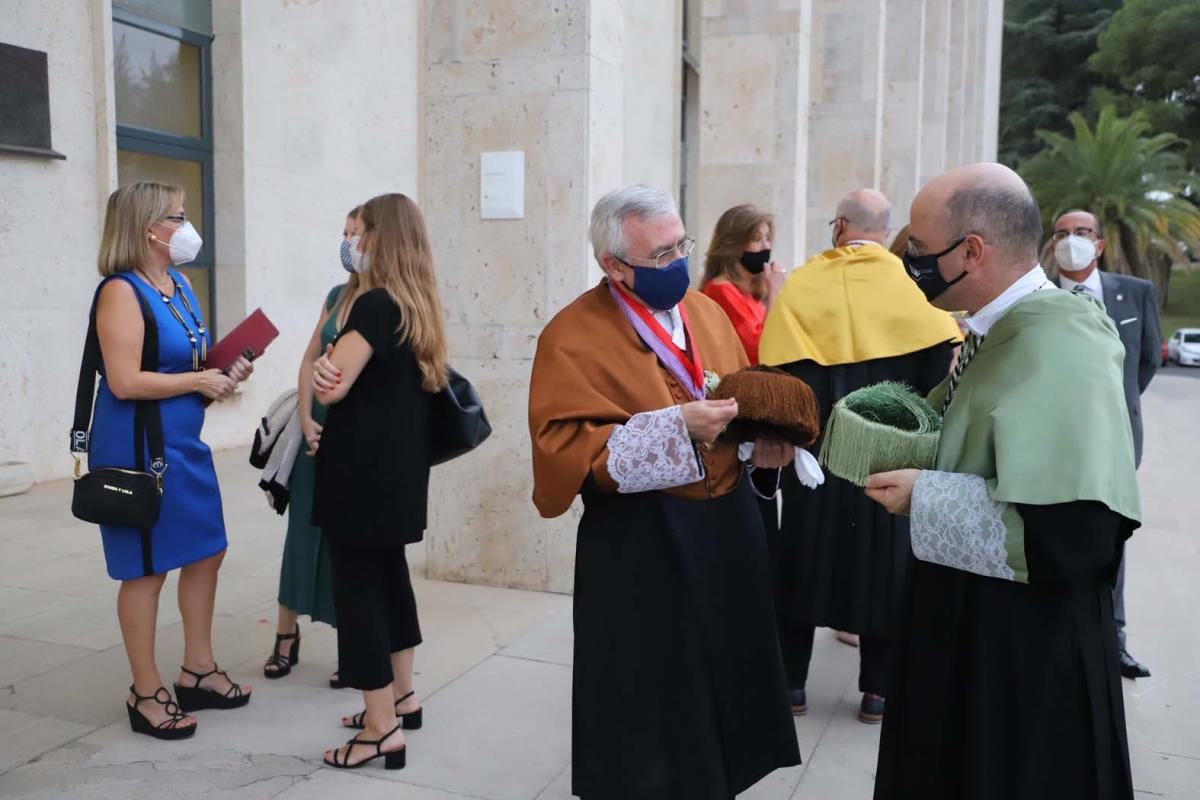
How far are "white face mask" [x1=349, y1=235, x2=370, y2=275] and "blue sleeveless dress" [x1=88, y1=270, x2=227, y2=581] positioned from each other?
0.68 m

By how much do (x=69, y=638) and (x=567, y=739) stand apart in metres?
2.57

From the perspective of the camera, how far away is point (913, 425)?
7.80 ft

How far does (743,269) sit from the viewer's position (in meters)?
5.38

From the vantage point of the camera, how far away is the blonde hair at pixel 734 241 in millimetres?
5285

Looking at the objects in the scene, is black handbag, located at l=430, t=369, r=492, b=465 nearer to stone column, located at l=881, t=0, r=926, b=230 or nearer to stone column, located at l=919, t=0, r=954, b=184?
stone column, located at l=881, t=0, r=926, b=230

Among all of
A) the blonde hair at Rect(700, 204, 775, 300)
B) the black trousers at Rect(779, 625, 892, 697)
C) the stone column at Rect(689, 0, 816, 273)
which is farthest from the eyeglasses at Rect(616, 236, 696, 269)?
the stone column at Rect(689, 0, 816, 273)

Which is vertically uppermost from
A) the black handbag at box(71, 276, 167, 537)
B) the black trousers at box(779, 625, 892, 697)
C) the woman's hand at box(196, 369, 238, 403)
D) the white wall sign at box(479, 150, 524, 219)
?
the white wall sign at box(479, 150, 524, 219)

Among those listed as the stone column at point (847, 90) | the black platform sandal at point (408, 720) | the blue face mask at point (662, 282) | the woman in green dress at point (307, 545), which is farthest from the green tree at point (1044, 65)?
the blue face mask at point (662, 282)

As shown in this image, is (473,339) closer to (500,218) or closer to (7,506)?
(500,218)

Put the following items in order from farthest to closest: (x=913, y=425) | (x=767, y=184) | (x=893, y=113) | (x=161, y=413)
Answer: (x=893, y=113) < (x=767, y=184) < (x=161, y=413) < (x=913, y=425)

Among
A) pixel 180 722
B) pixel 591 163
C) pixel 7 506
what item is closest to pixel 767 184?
pixel 591 163

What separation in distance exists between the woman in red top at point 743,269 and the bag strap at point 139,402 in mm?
2633

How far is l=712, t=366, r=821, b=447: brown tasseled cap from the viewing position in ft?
8.61

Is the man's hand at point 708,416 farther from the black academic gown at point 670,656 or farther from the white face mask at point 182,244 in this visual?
the white face mask at point 182,244
